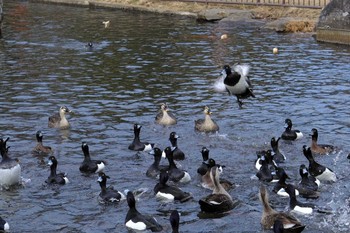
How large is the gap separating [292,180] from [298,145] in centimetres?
269

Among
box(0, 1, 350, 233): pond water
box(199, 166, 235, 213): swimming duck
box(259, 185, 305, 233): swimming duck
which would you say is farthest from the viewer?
box(0, 1, 350, 233): pond water

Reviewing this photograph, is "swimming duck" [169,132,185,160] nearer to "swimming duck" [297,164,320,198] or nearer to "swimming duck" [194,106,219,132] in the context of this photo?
"swimming duck" [194,106,219,132]

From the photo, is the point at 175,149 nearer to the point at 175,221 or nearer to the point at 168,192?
the point at 168,192

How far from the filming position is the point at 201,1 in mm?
41875

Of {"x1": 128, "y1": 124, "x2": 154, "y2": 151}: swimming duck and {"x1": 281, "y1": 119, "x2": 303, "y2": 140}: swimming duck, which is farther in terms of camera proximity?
{"x1": 281, "y1": 119, "x2": 303, "y2": 140}: swimming duck

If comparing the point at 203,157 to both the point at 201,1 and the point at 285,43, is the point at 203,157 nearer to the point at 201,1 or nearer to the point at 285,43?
the point at 285,43

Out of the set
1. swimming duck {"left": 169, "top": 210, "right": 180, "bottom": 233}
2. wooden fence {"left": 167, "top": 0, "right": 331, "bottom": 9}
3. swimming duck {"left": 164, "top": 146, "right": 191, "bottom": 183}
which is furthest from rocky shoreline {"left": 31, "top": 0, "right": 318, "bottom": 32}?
swimming duck {"left": 169, "top": 210, "right": 180, "bottom": 233}

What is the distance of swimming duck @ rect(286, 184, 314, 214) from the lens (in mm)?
15000

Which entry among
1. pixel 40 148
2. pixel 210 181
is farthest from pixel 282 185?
pixel 40 148

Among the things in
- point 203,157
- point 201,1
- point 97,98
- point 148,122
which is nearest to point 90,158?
point 203,157

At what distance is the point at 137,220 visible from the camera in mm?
14391

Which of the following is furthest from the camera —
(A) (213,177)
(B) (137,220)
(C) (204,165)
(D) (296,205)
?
(C) (204,165)

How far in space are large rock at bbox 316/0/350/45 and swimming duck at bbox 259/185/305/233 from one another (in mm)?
17890

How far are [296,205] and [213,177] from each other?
1612 mm
